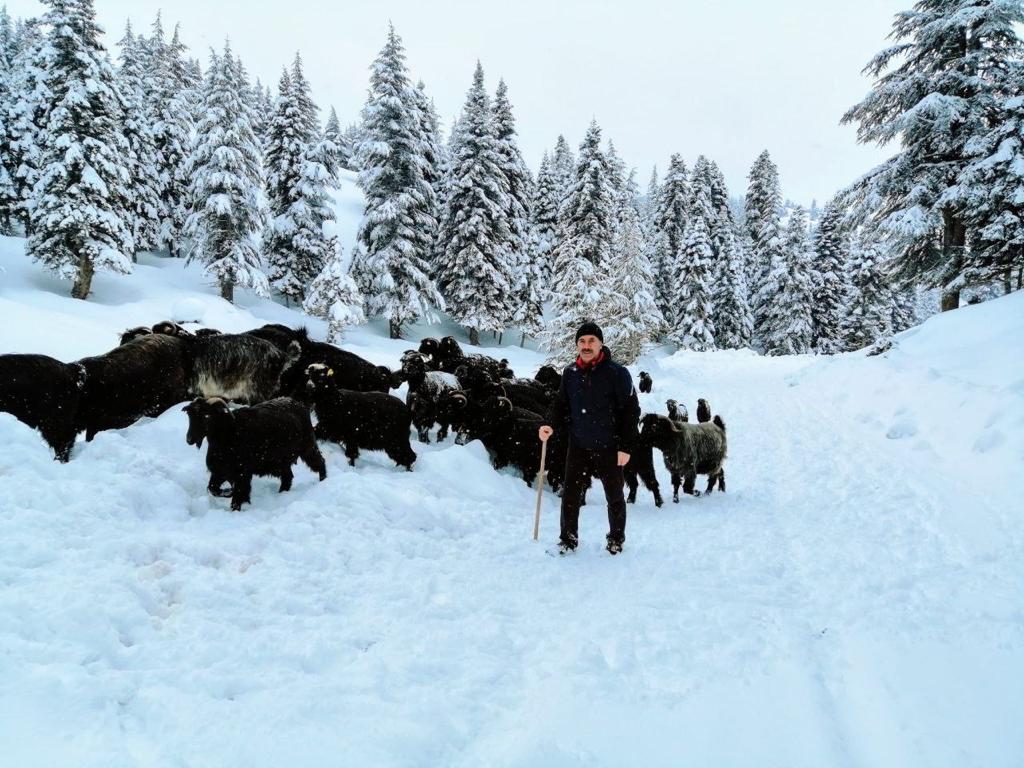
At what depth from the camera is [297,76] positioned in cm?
3694

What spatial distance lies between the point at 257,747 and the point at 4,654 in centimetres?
A: 141

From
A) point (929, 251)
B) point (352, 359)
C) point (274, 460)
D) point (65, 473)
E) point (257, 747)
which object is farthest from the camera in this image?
point (929, 251)

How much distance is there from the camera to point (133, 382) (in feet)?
22.7

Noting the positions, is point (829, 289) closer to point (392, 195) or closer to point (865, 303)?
point (865, 303)

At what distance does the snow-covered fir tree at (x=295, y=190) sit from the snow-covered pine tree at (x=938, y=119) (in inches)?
1180

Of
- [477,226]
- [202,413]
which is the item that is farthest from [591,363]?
[477,226]

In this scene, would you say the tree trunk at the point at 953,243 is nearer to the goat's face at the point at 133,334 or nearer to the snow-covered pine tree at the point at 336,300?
the goat's face at the point at 133,334

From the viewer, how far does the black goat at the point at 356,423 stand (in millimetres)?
7645

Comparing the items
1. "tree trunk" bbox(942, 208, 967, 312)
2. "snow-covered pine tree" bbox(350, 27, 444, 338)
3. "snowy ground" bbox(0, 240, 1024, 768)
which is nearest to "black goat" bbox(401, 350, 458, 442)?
"snowy ground" bbox(0, 240, 1024, 768)

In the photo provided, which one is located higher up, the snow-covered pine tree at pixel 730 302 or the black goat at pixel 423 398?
the snow-covered pine tree at pixel 730 302

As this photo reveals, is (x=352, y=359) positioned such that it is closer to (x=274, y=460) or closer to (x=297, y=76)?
(x=274, y=460)

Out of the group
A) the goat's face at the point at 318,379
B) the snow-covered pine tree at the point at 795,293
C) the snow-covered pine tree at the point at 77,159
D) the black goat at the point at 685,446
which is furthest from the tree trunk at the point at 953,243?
the snow-covered pine tree at the point at 77,159

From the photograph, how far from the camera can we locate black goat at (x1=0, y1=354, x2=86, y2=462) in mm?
5484

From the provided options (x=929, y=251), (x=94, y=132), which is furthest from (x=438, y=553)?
(x=94, y=132)
